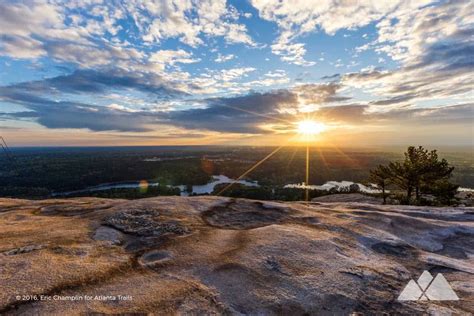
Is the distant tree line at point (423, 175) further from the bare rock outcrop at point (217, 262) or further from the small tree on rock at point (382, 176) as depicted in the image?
the bare rock outcrop at point (217, 262)

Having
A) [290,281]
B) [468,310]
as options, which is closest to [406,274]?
[468,310]

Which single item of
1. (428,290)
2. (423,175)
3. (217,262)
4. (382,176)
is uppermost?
(217,262)

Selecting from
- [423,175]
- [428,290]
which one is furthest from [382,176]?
[428,290]

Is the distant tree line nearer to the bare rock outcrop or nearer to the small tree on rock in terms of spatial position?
the small tree on rock

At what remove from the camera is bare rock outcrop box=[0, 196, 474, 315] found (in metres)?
7.51

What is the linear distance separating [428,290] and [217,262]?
22.5ft

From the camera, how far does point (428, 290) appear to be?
8.91m

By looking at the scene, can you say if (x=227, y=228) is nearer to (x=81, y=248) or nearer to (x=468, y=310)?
(x=81, y=248)

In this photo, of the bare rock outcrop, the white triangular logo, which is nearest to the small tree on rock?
the bare rock outcrop

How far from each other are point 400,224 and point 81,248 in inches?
649

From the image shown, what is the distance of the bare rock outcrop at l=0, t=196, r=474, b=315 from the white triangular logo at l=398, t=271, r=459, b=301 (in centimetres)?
24

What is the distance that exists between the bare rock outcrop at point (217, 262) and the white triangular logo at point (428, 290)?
24 centimetres

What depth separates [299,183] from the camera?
158 m

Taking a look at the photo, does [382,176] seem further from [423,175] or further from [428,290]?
[428,290]
